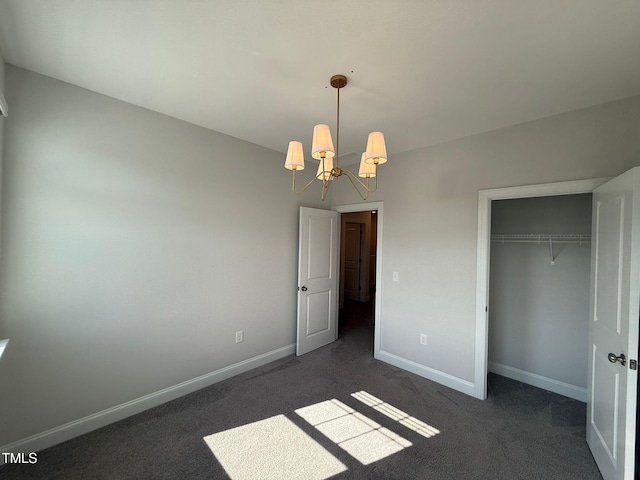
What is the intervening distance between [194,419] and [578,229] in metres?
4.10

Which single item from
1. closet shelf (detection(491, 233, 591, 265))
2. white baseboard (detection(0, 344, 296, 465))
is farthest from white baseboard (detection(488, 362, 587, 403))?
white baseboard (detection(0, 344, 296, 465))

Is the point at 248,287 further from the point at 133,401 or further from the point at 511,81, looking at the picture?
the point at 511,81

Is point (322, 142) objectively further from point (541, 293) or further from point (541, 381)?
point (541, 381)

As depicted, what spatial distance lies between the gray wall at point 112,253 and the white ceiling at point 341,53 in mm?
350

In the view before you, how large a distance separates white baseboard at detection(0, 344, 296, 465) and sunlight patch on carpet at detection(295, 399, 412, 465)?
98 cm

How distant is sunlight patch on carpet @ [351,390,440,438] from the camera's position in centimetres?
210

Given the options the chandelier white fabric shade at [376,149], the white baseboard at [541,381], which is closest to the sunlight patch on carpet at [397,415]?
the white baseboard at [541,381]

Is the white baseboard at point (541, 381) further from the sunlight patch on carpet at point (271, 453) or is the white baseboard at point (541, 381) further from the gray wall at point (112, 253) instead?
the gray wall at point (112, 253)

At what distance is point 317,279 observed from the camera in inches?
145

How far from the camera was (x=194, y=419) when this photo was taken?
2184 mm

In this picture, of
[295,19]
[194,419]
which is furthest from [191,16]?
[194,419]

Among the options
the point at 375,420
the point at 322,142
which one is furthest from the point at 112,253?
the point at 375,420

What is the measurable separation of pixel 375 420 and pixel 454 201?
2295mm

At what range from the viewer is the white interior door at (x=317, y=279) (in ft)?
11.4
